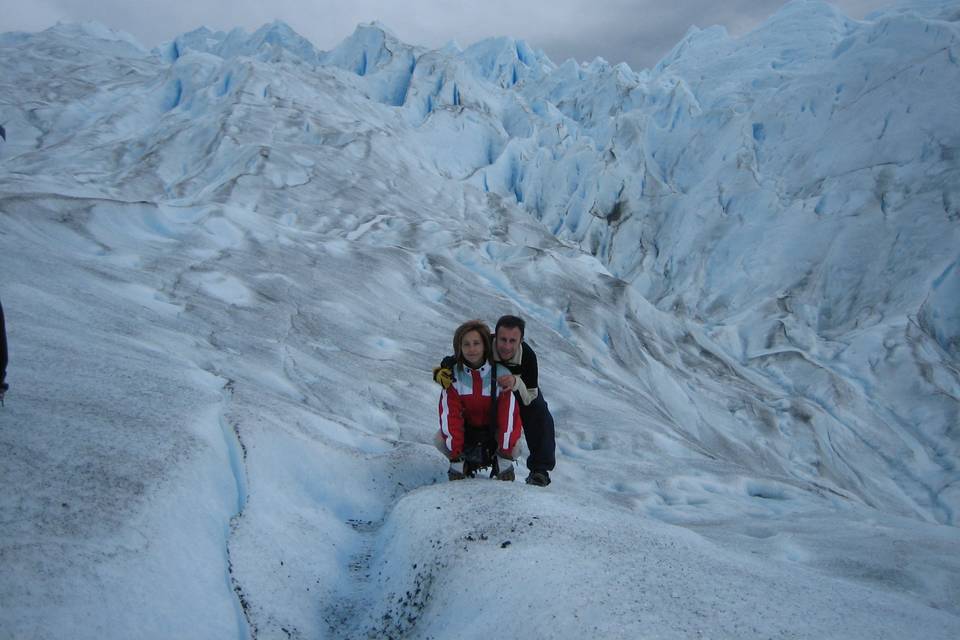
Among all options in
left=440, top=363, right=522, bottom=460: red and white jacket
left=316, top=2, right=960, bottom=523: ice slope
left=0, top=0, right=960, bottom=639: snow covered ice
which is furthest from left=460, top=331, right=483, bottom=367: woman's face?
left=316, top=2, right=960, bottom=523: ice slope

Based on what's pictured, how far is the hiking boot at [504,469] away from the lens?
365 centimetres

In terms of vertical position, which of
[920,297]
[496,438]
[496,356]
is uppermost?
[920,297]

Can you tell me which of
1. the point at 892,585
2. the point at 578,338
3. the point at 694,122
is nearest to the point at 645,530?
the point at 892,585

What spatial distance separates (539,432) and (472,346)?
95cm

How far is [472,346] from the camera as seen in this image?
134 inches

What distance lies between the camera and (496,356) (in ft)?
11.6

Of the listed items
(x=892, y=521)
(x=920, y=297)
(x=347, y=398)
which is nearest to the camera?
(x=892, y=521)

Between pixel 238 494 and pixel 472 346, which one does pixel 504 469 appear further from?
pixel 238 494

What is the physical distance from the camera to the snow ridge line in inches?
89.4

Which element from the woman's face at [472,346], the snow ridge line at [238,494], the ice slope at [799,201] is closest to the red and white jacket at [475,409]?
the woman's face at [472,346]

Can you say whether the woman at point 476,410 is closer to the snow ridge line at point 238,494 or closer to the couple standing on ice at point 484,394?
the couple standing on ice at point 484,394

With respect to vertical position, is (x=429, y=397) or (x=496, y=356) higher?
(x=496, y=356)

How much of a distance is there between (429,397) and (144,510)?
4.72 m

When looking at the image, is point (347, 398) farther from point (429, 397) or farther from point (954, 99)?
point (954, 99)
